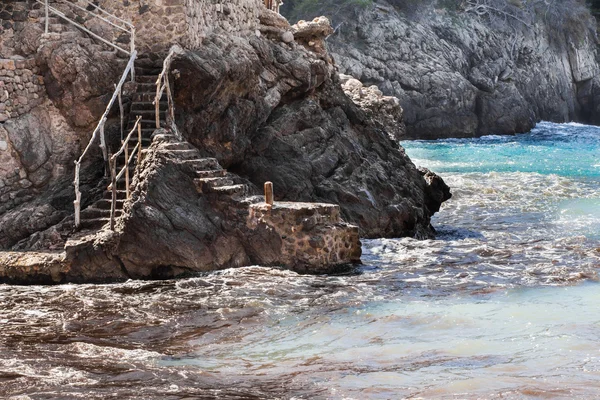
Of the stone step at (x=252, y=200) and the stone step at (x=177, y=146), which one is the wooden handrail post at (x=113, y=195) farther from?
the stone step at (x=252, y=200)

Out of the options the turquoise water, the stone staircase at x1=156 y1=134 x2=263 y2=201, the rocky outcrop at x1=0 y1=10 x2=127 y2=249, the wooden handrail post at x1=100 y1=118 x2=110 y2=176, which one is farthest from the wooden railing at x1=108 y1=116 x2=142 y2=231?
the turquoise water

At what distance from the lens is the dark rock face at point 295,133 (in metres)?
17.6

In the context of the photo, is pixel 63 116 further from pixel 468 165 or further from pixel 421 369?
pixel 468 165

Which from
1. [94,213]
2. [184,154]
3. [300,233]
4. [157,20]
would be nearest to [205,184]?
[184,154]

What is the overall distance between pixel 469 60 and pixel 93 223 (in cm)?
4233

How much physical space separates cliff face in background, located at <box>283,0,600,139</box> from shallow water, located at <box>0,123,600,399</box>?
31388mm

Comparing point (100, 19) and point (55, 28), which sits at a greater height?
point (100, 19)

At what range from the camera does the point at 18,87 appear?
658 inches

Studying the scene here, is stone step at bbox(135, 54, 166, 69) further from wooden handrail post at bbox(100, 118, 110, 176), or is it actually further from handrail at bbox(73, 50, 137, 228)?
wooden handrail post at bbox(100, 118, 110, 176)

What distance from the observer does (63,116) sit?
55.6 feet

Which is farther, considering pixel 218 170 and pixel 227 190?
pixel 218 170

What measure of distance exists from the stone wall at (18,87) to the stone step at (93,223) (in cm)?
299

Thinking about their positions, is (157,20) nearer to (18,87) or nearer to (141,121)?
(141,121)

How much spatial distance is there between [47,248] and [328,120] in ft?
26.3
